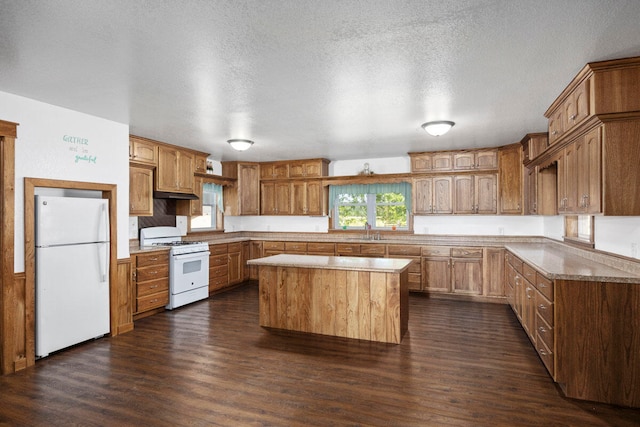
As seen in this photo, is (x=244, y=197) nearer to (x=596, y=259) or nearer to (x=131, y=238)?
(x=131, y=238)

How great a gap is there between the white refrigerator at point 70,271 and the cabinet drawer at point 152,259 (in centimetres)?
74

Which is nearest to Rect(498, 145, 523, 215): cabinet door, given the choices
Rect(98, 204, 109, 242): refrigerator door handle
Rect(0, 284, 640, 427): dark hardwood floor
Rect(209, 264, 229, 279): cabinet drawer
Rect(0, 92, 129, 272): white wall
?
Rect(0, 284, 640, 427): dark hardwood floor

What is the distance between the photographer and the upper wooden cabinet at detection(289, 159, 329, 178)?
700cm

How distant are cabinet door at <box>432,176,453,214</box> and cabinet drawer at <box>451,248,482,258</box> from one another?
75cm

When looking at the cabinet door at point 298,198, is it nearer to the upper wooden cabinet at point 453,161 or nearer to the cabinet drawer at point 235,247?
the cabinet drawer at point 235,247

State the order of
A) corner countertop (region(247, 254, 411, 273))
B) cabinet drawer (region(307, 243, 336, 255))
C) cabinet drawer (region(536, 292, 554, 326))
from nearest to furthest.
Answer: cabinet drawer (region(536, 292, 554, 326)) < corner countertop (region(247, 254, 411, 273)) < cabinet drawer (region(307, 243, 336, 255))

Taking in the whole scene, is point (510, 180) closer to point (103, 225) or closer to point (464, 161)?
point (464, 161)

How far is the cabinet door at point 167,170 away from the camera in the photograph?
17.7ft

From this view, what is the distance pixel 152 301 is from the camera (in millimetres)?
4973

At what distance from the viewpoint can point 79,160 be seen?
3.89m

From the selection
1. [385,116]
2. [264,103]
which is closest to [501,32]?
[385,116]

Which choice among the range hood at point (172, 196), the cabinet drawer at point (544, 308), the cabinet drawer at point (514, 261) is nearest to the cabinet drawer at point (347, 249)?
the cabinet drawer at point (514, 261)

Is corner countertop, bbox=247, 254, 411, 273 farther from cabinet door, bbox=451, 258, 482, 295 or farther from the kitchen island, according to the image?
cabinet door, bbox=451, 258, 482, 295

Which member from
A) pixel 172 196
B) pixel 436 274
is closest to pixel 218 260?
pixel 172 196
